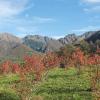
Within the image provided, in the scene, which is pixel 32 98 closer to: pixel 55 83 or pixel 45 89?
pixel 45 89

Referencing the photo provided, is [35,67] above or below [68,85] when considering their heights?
above

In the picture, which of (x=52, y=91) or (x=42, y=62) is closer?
(x=52, y=91)

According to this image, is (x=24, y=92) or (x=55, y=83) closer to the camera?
(x=24, y=92)

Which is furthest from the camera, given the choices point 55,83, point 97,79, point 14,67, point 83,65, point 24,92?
point 14,67

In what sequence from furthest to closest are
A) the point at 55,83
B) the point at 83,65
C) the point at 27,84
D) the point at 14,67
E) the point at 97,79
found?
the point at 14,67 → the point at 83,65 → the point at 55,83 → the point at 97,79 → the point at 27,84

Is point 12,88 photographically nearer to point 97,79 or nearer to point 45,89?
point 45,89

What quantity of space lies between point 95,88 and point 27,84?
208 inches

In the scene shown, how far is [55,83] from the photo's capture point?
3225 centimetres

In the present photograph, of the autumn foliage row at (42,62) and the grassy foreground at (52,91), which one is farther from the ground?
the autumn foliage row at (42,62)

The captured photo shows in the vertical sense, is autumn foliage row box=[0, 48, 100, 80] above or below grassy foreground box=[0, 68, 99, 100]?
above

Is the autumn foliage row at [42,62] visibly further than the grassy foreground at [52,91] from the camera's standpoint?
Yes

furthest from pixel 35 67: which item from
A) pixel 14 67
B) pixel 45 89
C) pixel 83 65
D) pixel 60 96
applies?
pixel 14 67

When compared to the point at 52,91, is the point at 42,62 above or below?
above

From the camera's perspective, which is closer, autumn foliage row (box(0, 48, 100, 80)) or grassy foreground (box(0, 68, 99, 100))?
grassy foreground (box(0, 68, 99, 100))
